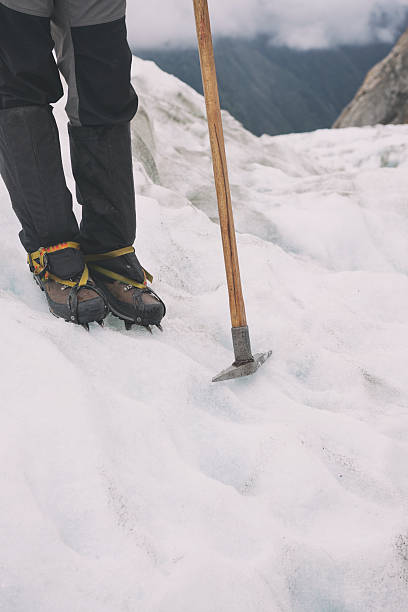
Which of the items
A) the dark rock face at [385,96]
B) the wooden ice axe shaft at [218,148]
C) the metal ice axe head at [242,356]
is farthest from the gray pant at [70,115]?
the dark rock face at [385,96]

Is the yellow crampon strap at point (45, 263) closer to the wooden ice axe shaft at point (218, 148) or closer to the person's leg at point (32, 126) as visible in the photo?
the person's leg at point (32, 126)

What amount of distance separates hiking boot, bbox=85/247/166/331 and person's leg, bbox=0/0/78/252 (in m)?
0.17

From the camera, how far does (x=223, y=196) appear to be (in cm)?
156

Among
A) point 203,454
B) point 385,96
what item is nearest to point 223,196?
point 203,454

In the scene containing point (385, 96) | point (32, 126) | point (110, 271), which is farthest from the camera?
point (385, 96)

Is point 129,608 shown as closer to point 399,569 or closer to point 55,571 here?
point 55,571

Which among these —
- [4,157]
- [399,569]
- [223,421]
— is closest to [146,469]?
[223,421]

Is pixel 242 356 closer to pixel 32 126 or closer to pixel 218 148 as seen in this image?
pixel 218 148

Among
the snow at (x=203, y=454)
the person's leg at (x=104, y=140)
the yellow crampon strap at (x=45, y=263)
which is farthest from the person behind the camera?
the yellow crampon strap at (x=45, y=263)

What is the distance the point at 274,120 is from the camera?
A: 65.2 m

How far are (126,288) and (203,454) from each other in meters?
0.72

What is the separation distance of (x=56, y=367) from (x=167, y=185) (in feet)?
11.6

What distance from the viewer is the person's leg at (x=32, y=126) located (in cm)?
140

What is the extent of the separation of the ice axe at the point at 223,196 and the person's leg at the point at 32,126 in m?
0.47
